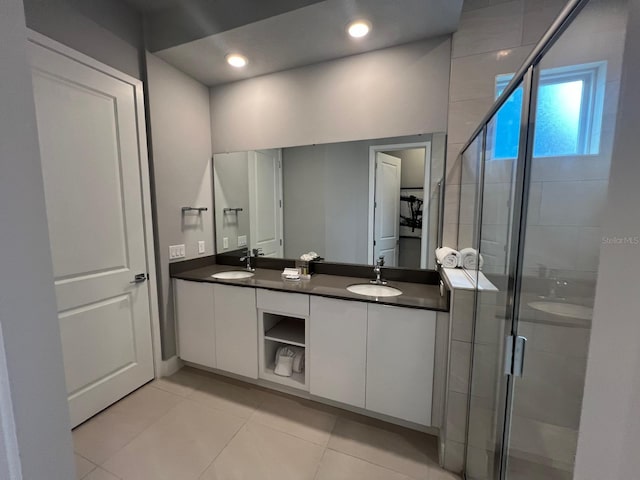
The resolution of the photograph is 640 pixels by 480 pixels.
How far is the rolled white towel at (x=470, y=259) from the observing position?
1.56 metres

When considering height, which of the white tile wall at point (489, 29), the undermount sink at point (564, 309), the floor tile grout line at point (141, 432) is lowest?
the floor tile grout line at point (141, 432)

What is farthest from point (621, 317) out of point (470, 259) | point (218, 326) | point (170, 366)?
point (170, 366)

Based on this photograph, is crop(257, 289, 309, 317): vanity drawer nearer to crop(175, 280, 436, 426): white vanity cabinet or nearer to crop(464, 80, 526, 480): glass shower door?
crop(175, 280, 436, 426): white vanity cabinet

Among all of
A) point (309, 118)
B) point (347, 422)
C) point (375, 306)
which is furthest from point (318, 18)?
point (347, 422)

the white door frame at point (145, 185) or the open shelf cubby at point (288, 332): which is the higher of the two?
the white door frame at point (145, 185)

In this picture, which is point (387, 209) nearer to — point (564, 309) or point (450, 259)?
point (450, 259)

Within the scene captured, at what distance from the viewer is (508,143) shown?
4.09 ft

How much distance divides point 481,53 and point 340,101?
0.98 metres

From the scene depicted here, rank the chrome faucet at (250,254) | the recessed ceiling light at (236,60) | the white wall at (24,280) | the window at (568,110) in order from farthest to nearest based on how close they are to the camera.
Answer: the chrome faucet at (250,254), the recessed ceiling light at (236,60), the window at (568,110), the white wall at (24,280)

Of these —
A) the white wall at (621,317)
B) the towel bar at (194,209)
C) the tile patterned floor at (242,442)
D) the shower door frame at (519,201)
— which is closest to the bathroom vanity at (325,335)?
the tile patterned floor at (242,442)

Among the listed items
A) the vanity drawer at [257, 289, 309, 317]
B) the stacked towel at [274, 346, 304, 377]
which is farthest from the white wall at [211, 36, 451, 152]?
the stacked towel at [274, 346, 304, 377]

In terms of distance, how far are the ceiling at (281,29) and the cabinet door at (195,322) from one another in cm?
181

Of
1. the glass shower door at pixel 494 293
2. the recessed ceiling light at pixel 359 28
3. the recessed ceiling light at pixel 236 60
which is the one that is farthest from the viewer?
the recessed ceiling light at pixel 236 60

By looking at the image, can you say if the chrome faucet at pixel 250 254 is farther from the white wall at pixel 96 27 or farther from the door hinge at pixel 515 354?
the door hinge at pixel 515 354
